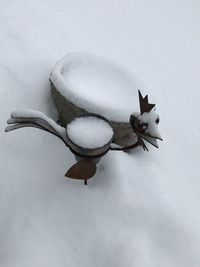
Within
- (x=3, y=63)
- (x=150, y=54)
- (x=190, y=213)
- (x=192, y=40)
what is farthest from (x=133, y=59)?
(x=190, y=213)

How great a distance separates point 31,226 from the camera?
5.82 feet

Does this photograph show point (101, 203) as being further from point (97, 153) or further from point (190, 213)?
point (190, 213)

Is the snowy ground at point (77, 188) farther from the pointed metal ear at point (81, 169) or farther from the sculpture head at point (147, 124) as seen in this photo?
the sculpture head at point (147, 124)

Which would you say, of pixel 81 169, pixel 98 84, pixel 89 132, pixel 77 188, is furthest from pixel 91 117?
pixel 98 84

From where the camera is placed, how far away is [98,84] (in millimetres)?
2365

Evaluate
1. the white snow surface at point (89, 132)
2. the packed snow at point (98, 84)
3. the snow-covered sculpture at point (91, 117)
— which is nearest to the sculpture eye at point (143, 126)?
the snow-covered sculpture at point (91, 117)

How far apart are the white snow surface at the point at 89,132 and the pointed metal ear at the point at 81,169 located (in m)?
0.10

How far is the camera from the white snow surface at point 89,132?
1.63m

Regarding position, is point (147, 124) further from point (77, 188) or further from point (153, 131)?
point (77, 188)

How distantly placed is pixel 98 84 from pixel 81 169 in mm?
833

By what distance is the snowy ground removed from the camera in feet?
5.78

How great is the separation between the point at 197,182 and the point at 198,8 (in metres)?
2.97

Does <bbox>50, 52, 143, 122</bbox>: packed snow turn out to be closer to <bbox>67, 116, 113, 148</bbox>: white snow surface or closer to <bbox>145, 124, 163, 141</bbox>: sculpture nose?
<bbox>67, 116, 113, 148</bbox>: white snow surface

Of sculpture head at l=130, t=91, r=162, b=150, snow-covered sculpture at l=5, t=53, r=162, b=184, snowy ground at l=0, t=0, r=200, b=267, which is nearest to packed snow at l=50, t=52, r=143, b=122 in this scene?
snow-covered sculpture at l=5, t=53, r=162, b=184
